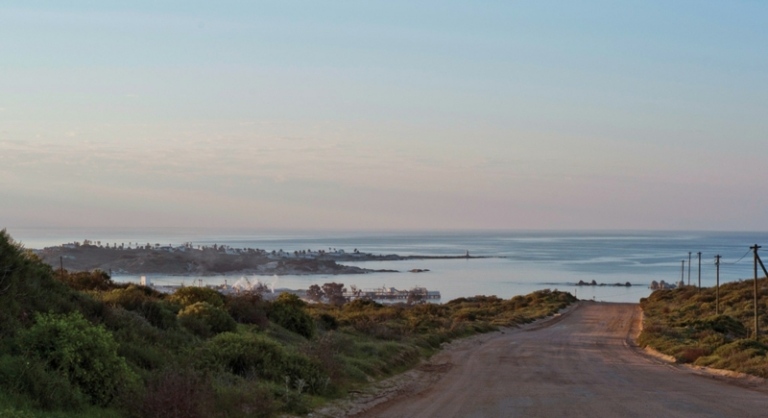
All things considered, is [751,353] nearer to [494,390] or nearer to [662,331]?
[494,390]

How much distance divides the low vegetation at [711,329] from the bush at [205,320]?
14850 millimetres

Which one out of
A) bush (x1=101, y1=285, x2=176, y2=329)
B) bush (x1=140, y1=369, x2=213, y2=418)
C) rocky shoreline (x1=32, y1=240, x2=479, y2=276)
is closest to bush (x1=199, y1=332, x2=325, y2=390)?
bush (x1=101, y1=285, x2=176, y2=329)

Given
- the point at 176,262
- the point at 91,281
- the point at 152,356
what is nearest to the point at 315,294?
the point at 176,262

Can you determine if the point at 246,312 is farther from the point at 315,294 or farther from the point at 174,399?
the point at 315,294

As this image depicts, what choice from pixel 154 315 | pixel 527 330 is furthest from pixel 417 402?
pixel 527 330

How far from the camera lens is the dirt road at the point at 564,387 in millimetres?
14461

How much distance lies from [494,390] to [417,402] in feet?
8.77

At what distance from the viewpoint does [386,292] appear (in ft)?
283

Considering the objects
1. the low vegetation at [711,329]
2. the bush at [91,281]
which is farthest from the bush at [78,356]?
the low vegetation at [711,329]

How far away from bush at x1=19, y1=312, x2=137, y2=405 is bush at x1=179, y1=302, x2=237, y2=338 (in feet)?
26.8

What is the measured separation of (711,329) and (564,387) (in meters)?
23.9

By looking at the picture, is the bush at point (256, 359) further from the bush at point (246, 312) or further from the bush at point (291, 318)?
the bush at point (291, 318)

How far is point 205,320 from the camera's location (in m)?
20.0

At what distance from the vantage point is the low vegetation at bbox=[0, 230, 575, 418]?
32.6 feet
